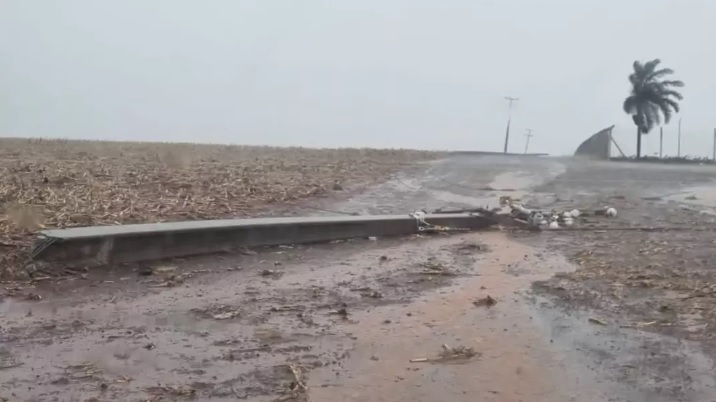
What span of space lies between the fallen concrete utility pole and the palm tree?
44801 mm

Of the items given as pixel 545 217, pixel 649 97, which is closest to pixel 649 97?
pixel 649 97

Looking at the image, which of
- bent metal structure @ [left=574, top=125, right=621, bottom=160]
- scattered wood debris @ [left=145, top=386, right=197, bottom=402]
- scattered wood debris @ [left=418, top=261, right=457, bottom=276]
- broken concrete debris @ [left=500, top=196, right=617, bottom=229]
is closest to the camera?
scattered wood debris @ [left=145, top=386, right=197, bottom=402]

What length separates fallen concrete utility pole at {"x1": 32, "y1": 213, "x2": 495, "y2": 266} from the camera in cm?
658

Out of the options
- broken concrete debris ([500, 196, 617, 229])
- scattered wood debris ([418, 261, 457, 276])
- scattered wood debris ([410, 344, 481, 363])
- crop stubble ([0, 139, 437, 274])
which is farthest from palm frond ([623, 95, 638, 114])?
scattered wood debris ([410, 344, 481, 363])

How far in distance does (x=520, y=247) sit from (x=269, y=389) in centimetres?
590

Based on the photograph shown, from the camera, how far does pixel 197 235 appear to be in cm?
773

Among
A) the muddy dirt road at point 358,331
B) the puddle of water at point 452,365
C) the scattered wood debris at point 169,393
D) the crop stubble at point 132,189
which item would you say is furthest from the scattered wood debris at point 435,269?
the scattered wood debris at point 169,393

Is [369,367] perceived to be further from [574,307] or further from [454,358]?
[574,307]

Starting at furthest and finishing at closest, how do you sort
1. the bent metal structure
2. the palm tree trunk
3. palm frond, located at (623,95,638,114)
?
1. palm frond, located at (623,95,638,114)
2. the palm tree trunk
3. the bent metal structure

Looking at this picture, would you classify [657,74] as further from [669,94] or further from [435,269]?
[435,269]

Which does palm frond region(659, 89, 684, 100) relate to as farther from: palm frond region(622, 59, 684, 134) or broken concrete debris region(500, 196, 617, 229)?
broken concrete debris region(500, 196, 617, 229)

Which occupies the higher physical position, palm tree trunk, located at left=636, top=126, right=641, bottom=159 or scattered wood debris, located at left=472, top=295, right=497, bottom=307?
palm tree trunk, located at left=636, top=126, right=641, bottom=159

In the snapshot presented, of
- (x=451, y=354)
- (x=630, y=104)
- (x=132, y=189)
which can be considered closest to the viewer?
(x=451, y=354)

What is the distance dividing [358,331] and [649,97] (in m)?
51.4
